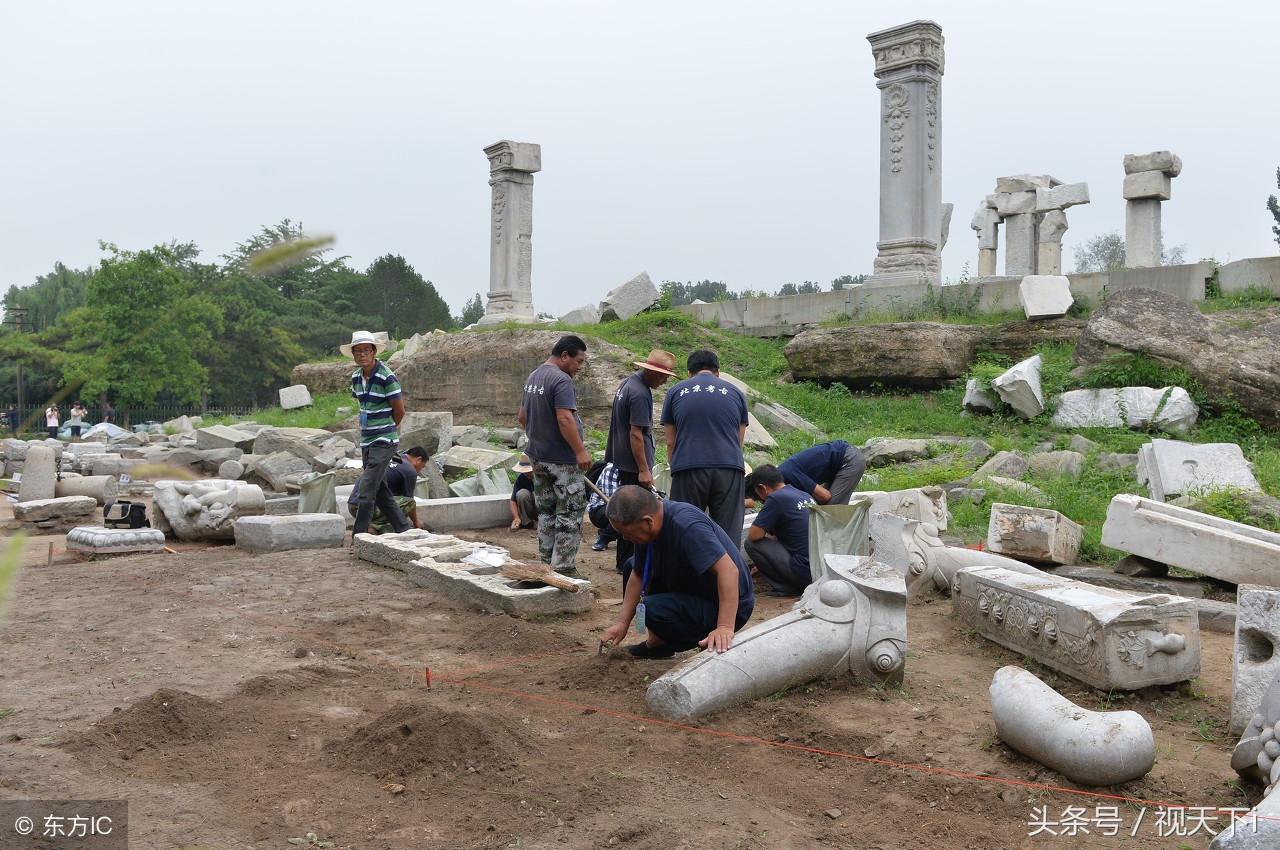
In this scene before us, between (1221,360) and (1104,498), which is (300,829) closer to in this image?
(1104,498)

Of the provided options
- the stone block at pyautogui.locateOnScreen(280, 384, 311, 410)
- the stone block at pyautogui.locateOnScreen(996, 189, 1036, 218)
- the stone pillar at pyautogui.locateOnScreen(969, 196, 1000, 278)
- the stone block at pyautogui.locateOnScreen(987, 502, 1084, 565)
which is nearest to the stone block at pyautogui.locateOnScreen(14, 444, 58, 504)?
the stone block at pyautogui.locateOnScreen(987, 502, 1084, 565)

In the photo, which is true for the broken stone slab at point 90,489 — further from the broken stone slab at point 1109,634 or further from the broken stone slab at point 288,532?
the broken stone slab at point 1109,634

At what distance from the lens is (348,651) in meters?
4.81

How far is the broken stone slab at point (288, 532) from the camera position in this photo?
7.52 m

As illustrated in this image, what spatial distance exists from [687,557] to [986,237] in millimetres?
23009

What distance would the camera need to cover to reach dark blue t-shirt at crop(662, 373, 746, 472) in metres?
5.52

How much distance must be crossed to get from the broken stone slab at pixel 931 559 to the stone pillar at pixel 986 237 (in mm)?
20236

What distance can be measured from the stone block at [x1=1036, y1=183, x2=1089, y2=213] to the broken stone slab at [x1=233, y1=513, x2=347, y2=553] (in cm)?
1740

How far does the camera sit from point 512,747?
11.2ft

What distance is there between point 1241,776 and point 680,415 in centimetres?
333

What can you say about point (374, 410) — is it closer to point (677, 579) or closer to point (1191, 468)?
point (677, 579)

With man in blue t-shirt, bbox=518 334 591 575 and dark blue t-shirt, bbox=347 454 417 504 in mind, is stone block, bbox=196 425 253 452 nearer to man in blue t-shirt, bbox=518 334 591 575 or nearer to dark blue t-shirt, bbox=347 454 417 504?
dark blue t-shirt, bbox=347 454 417 504

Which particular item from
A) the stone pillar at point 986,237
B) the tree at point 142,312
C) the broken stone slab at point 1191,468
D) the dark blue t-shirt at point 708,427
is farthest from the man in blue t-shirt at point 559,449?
the stone pillar at point 986,237

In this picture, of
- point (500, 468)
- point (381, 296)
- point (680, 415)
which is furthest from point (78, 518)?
point (381, 296)
